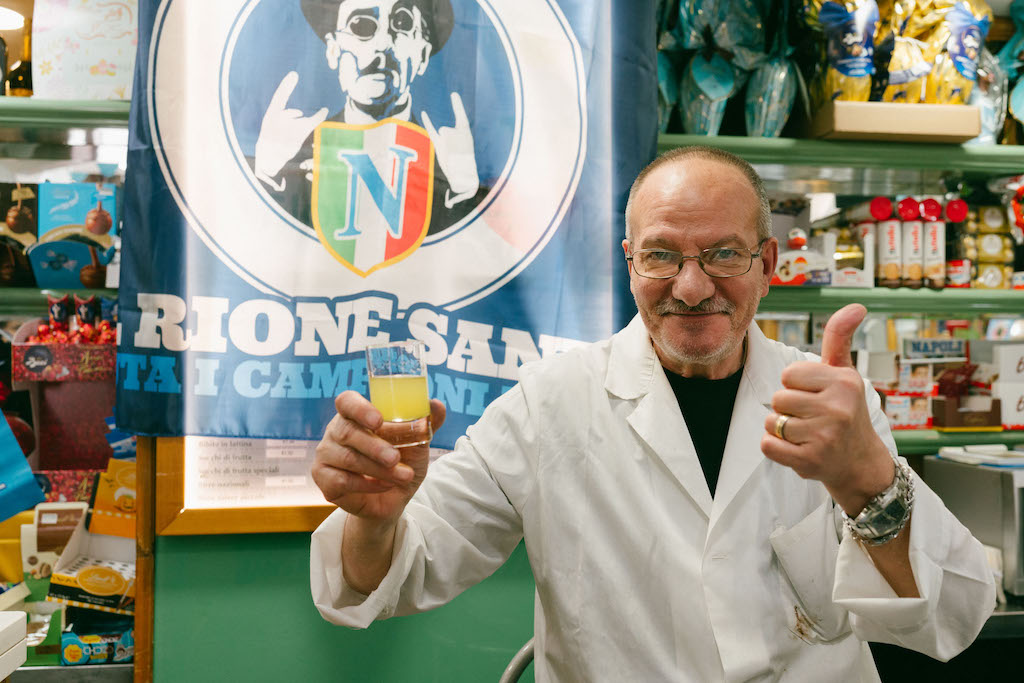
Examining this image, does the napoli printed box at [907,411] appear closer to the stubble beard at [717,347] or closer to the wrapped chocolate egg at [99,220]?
the stubble beard at [717,347]

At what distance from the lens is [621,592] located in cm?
137

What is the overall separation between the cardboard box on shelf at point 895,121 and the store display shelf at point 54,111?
2.18 m

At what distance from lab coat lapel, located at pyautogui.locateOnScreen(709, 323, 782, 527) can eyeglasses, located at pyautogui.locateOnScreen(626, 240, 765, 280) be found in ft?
0.84

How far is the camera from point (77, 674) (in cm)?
183

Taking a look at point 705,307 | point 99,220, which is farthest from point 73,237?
point 705,307

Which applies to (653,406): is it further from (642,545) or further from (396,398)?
(396,398)

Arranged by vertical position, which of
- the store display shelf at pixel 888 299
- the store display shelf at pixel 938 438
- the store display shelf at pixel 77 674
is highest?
the store display shelf at pixel 888 299

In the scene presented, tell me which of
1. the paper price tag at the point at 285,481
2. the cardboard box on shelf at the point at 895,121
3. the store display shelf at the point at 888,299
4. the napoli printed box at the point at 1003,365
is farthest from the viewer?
the napoli printed box at the point at 1003,365

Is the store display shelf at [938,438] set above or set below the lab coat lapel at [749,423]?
below

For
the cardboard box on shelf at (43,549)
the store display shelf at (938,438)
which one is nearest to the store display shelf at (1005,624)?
the store display shelf at (938,438)

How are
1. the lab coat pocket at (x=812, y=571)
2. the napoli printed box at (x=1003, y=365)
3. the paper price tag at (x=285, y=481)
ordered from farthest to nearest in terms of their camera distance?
the napoli printed box at (x=1003, y=365), the paper price tag at (x=285, y=481), the lab coat pocket at (x=812, y=571)

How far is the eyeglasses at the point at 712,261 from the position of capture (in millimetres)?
1362

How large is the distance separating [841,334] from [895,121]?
168 cm

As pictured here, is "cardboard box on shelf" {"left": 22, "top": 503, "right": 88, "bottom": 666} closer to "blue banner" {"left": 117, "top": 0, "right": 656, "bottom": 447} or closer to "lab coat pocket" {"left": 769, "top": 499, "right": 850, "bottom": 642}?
"blue banner" {"left": 117, "top": 0, "right": 656, "bottom": 447}
